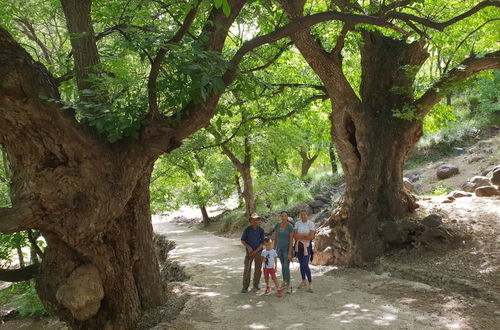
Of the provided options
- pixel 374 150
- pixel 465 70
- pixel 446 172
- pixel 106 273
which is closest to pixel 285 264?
pixel 106 273

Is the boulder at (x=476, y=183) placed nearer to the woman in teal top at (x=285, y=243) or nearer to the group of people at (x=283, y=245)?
the group of people at (x=283, y=245)

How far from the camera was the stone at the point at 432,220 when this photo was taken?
29.0 feet

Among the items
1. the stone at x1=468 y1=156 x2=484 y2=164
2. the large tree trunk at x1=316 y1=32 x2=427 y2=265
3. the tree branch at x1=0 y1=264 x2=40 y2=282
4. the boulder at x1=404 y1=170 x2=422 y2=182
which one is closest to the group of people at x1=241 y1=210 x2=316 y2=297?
the large tree trunk at x1=316 y1=32 x2=427 y2=265

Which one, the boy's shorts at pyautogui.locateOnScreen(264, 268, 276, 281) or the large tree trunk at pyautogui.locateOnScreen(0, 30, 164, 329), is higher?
the large tree trunk at pyautogui.locateOnScreen(0, 30, 164, 329)

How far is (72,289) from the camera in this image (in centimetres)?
568

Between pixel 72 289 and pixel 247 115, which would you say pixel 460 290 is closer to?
pixel 72 289

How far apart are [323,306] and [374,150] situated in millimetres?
4606

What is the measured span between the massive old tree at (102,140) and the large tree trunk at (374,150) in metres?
4.61

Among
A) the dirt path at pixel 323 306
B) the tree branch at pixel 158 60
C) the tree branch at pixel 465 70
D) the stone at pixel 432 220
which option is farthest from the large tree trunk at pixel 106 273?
the tree branch at pixel 465 70

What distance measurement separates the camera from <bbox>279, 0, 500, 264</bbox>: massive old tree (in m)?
9.13

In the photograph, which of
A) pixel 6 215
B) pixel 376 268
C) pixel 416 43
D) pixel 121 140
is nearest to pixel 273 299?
pixel 376 268

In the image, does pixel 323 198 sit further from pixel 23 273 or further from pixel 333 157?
pixel 23 273

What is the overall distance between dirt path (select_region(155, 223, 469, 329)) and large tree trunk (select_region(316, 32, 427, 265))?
37.7 inches

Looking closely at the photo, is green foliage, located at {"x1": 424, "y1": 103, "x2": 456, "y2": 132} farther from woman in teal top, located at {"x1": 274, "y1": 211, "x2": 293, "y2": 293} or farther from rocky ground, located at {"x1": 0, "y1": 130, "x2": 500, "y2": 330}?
woman in teal top, located at {"x1": 274, "y1": 211, "x2": 293, "y2": 293}
